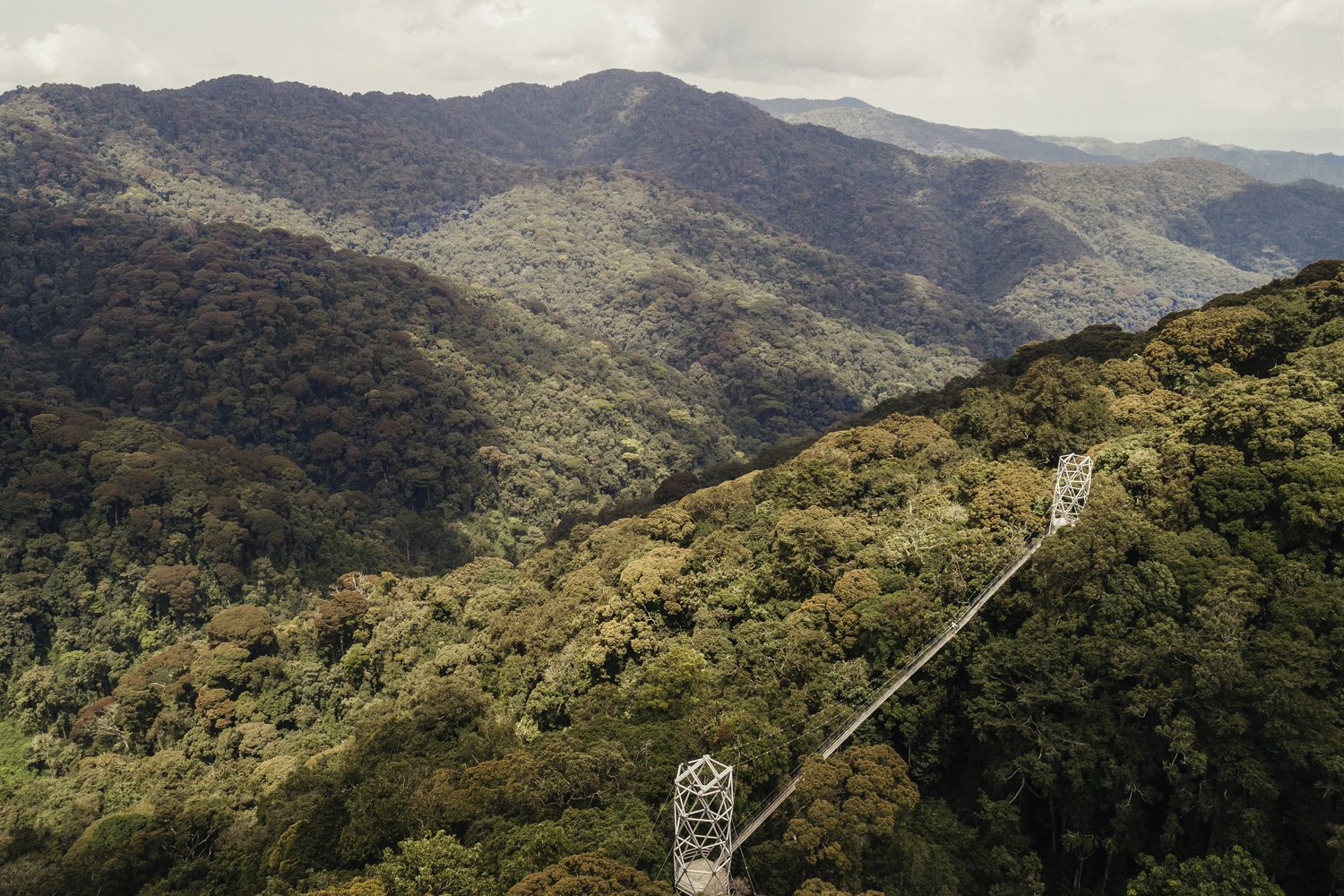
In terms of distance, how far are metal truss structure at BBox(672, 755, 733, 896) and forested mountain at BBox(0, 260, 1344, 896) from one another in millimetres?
739

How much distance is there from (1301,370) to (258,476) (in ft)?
208

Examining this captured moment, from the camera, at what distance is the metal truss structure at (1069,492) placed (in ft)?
78.5

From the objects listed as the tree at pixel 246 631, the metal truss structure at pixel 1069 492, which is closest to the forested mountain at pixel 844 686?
the tree at pixel 246 631

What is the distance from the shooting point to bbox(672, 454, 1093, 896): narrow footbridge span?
54.5ft

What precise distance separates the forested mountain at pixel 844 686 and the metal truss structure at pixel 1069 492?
1.12 metres

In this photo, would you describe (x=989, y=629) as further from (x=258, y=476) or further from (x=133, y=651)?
(x=258, y=476)

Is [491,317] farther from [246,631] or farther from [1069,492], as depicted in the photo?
[1069,492]

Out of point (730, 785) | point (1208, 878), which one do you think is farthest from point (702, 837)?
point (1208, 878)

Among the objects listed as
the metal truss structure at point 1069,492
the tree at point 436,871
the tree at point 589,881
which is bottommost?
the tree at point 436,871

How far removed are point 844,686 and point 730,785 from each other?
6863 millimetres

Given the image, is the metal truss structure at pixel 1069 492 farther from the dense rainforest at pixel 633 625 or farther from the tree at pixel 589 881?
the tree at pixel 589 881

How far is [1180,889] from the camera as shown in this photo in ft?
48.6

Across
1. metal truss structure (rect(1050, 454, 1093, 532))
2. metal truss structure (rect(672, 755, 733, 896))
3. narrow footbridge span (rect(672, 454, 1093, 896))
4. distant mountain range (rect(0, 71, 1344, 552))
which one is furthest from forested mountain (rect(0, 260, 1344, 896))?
distant mountain range (rect(0, 71, 1344, 552))

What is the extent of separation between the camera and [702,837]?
1677cm
